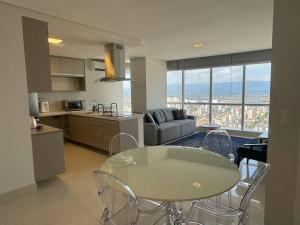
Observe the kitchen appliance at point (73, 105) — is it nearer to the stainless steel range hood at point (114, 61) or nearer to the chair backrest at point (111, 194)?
the stainless steel range hood at point (114, 61)

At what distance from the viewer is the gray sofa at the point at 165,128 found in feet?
15.6

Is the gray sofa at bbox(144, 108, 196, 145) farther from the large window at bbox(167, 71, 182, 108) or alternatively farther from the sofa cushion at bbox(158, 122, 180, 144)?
the large window at bbox(167, 71, 182, 108)

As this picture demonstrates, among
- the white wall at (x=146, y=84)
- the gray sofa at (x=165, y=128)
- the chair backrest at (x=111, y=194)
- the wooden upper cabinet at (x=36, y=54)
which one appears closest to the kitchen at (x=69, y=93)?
the wooden upper cabinet at (x=36, y=54)

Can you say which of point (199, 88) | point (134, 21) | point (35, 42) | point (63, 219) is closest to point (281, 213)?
point (63, 219)

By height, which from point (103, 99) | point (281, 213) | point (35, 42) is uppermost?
point (35, 42)

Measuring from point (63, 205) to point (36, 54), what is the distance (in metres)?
1.98

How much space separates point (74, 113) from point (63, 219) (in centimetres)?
Result: 327

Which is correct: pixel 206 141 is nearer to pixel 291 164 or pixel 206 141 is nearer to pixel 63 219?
pixel 291 164

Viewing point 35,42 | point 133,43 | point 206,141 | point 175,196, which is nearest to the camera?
point 175,196

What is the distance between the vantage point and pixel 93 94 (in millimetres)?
6121

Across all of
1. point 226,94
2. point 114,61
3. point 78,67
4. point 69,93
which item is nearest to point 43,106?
point 69,93

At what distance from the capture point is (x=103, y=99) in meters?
6.39

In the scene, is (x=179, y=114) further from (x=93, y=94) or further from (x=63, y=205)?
(x=63, y=205)

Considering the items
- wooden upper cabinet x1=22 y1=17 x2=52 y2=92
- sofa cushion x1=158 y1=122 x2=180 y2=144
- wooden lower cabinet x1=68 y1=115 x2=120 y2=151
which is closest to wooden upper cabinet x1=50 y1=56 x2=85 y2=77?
wooden lower cabinet x1=68 y1=115 x2=120 y2=151
